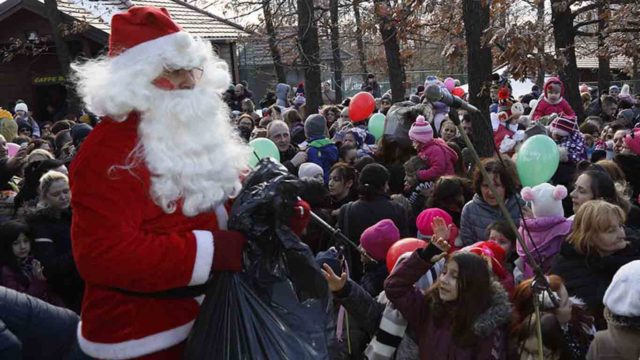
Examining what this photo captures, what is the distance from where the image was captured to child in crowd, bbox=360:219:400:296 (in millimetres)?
4668

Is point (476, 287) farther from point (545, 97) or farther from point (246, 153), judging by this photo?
point (545, 97)

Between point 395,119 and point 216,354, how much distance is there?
5457 millimetres

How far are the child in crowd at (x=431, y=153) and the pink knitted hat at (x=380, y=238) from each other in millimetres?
1893

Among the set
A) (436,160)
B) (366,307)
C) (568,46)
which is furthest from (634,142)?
(568,46)

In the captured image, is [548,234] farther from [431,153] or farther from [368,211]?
[431,153]

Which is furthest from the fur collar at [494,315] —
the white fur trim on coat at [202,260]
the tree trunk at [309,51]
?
the tree trunk at [309,51]

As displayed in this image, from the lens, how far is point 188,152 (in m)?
2.72

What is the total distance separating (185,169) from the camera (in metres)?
2.65

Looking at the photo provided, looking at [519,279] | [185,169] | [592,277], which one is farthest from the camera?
[519,279]

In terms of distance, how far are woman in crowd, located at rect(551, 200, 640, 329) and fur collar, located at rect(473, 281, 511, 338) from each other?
0.68 metres

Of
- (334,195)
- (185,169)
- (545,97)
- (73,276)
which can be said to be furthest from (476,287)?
(545,97)

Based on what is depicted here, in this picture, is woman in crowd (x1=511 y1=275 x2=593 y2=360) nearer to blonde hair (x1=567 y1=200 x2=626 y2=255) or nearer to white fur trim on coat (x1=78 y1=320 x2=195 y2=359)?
blonde hair (x1=567 y1=200 x2=626 y2=255)

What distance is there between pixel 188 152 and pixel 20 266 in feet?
7.75

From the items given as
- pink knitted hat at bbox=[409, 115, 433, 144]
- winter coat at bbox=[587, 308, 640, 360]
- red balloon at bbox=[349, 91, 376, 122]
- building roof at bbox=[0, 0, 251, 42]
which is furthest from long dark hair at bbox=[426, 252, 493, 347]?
building roof at bbox=[0, 0, 251, 42]
